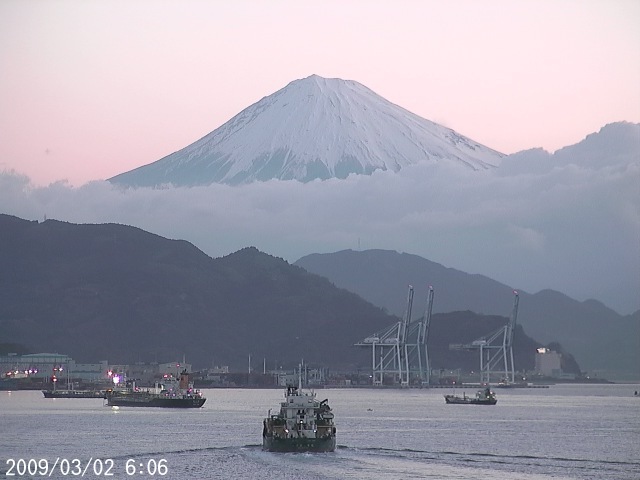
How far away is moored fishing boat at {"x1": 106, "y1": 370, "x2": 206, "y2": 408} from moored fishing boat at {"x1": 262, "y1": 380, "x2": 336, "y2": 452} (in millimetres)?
86392

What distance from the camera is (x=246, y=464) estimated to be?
8638 centimetres

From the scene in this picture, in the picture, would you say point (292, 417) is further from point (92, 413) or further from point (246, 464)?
point (92, 413)

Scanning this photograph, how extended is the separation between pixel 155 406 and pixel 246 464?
311 ft

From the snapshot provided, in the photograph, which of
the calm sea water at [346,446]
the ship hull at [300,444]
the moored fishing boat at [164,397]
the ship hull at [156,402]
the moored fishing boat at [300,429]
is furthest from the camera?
the moored fishing boat at [164,397]

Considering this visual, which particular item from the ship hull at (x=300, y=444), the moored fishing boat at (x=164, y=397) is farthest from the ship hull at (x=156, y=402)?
the ship hull at (x=300, y=444)

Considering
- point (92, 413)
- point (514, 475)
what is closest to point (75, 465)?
point (514, 475)

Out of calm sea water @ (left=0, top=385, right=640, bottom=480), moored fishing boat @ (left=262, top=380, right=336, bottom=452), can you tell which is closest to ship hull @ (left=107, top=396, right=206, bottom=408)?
calm sea water @ (left=0, top=385, right=640, bottom=480)

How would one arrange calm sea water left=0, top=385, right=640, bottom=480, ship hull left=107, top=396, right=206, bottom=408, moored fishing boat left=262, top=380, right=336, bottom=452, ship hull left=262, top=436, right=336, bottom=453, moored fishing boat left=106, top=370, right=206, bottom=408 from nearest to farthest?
calm sea water left=0, top=385, right=640, bottom=480 < ship hull left=262, top=436, right=336, bottom=453 < moored fishing boat left=262, top=380, right=336, bottom=452 < ship hull left=107, top=396, right=206, bottom=408 < moored fishing boat left=106, top=370, right=206, bottom=408

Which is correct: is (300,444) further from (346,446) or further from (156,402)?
(156,402)

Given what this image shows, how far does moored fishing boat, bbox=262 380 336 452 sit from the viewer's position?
89.8 meters

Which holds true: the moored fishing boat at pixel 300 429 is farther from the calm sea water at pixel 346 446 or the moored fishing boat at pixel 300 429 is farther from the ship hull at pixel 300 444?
the calm sea water at pixel 346 446

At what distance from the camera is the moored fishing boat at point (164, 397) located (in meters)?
177

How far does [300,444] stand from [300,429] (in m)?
1.08

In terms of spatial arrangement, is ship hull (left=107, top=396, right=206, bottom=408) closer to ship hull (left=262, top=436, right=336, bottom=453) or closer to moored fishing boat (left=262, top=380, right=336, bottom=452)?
ship hull (left=262, top=436, right=336, bottom=453)
